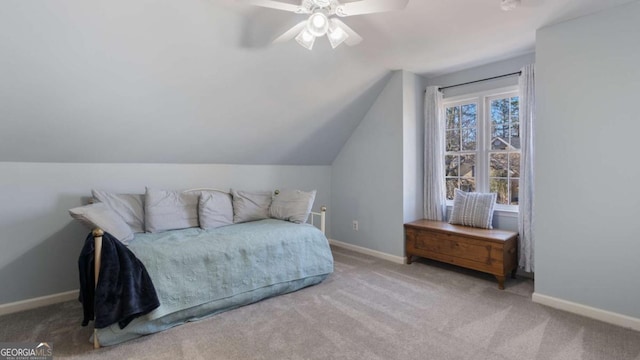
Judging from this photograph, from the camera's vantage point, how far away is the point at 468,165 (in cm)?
378

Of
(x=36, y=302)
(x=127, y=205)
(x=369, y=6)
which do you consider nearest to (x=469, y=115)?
(x=369, y=6)

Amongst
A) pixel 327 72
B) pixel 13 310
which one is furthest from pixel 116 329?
pixel 327 72

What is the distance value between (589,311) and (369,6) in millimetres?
2795

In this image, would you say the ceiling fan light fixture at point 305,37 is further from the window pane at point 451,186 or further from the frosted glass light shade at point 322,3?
the window pane at point 451,186

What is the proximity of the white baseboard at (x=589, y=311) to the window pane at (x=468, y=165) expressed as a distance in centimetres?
149

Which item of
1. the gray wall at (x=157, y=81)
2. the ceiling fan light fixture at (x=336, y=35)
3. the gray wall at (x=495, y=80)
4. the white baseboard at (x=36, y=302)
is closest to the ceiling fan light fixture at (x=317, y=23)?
the ceiling fan light fixture at (x=336, y=35)

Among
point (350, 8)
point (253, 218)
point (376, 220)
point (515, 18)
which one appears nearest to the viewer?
point (350, 8)

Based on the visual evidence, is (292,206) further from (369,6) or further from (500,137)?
(500,137)

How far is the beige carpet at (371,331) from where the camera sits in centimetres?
200

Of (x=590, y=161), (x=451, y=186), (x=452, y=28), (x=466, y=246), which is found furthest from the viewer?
(x=451, y=186)

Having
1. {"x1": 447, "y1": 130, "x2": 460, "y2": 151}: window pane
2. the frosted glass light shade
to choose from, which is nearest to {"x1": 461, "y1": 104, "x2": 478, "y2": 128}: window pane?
{"x1": 447, "y1": 130, "x2": 460, "y2": 151}: window pane

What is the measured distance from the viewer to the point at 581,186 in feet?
8.17

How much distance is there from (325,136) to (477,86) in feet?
6.12

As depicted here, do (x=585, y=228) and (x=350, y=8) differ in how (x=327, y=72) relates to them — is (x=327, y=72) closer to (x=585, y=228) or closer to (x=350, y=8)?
(x=350, y=8)
